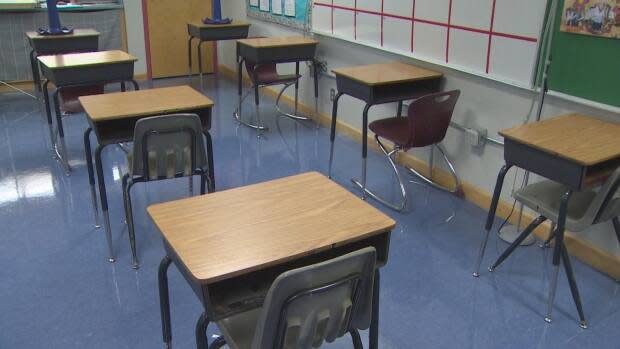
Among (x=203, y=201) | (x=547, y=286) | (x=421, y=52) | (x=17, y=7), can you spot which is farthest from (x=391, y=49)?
(x=17, y=7)

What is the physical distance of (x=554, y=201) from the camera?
242cm

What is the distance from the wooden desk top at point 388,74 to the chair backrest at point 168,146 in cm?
120

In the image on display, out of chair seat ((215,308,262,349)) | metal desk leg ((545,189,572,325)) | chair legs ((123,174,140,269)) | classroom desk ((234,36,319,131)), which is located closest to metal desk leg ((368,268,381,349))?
chair seat ((215,308,262,349))

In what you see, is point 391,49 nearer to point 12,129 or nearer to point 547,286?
point 547,286

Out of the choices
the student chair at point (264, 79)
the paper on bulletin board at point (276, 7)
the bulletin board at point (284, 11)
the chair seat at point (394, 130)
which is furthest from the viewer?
the paper on bulletin board at point (276, 7)

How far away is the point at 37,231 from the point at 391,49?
2587 mm

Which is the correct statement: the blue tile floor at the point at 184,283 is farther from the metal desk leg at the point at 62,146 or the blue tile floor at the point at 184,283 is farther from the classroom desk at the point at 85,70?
the classroom desk at the point at 85,70

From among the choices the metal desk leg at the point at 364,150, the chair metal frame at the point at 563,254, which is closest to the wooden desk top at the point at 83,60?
the metal desk leg at the point at 364,150

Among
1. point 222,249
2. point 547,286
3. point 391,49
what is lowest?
point 547,286

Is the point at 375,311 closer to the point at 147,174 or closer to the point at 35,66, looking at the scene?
the point at 147,174

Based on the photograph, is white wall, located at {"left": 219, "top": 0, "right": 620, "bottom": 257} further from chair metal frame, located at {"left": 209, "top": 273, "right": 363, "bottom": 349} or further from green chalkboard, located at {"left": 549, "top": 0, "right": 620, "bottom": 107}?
chair metal frame, located at {"left": 209, "top": 273, "right": 363, "bottom": 349}

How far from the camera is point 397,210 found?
3.34 m

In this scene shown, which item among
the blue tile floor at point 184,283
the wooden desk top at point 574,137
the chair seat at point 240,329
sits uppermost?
the wooden desk top at point 574,137

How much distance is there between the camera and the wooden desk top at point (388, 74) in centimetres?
331
